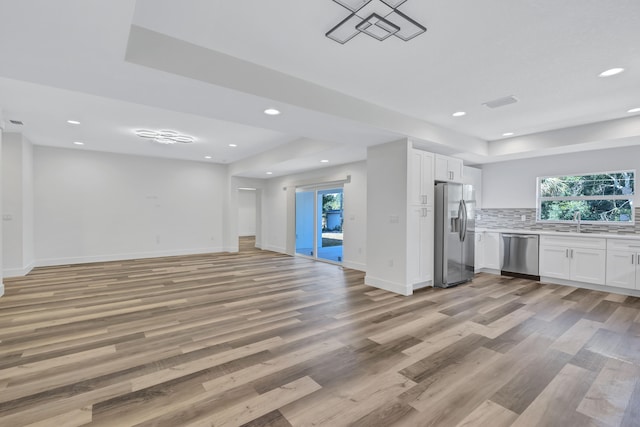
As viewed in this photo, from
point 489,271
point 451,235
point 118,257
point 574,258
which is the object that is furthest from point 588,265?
point 118,257

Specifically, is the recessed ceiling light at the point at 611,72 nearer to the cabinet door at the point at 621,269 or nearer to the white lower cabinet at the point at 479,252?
the cabinet door at the point at 621,269

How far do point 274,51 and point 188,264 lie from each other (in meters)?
5.78

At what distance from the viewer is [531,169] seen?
239 inches

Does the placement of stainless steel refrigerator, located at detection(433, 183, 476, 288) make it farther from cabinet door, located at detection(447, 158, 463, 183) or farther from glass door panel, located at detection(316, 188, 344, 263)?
glass door panel, located at detection(316, 188, 344, 263)

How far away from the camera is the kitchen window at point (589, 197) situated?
5051 mm

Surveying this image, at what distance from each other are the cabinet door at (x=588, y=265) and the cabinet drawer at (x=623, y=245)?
0.15 m

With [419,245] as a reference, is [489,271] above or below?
below

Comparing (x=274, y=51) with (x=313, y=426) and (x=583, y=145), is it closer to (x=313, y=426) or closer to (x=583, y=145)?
(x=313, y=426)

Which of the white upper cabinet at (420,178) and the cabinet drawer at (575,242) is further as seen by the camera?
the cabinet drawer at (575,242)

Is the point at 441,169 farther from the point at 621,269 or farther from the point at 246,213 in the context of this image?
the point at 246,213

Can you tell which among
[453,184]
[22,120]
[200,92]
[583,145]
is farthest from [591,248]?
[22,120]

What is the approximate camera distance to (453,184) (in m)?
5.06

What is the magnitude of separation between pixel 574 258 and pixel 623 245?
25.5 inches

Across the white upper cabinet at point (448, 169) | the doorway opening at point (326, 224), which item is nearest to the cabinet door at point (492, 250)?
the white upper cabinet at point (448, 169)
